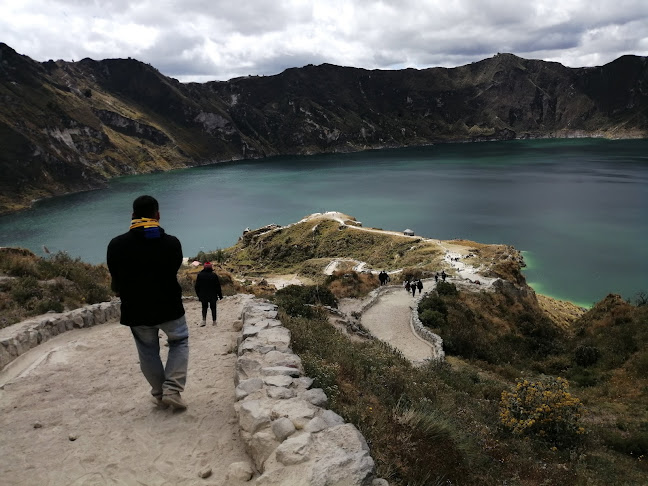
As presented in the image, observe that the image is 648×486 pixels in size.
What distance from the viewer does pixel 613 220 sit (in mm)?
76375

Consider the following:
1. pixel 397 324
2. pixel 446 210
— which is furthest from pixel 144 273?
pixel 446 210

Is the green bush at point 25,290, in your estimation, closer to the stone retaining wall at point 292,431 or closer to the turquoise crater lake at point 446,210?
the stone retaining wall at point 292,431

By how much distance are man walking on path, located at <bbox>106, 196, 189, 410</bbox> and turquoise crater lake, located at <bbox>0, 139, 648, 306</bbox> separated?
48.8 metres

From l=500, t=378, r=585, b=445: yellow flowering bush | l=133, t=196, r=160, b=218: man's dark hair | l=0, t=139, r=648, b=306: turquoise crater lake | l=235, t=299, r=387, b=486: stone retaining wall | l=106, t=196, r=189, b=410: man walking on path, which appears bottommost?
l=0, t=139, r=648, b=306: turquoise crater lake

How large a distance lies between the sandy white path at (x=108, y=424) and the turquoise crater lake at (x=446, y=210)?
4777 cm

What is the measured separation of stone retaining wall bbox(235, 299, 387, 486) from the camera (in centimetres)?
416

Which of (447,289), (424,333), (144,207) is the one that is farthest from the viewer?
(447,289)

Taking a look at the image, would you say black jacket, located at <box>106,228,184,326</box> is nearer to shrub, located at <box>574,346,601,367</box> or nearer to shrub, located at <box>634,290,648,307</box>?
shrub, located at <box>574,346,601,367</box>

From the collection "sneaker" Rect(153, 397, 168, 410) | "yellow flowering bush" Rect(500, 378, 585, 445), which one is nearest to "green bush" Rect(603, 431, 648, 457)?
"yellow flowering bush" Rect(500, 378, 585, 445)

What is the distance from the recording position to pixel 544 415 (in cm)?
939

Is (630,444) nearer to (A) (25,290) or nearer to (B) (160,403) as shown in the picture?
(B) (160,403)

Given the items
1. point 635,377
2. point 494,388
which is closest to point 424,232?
point 635,377

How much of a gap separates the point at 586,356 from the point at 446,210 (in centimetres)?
7397

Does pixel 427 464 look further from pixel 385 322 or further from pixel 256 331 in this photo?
pixel 385 322
